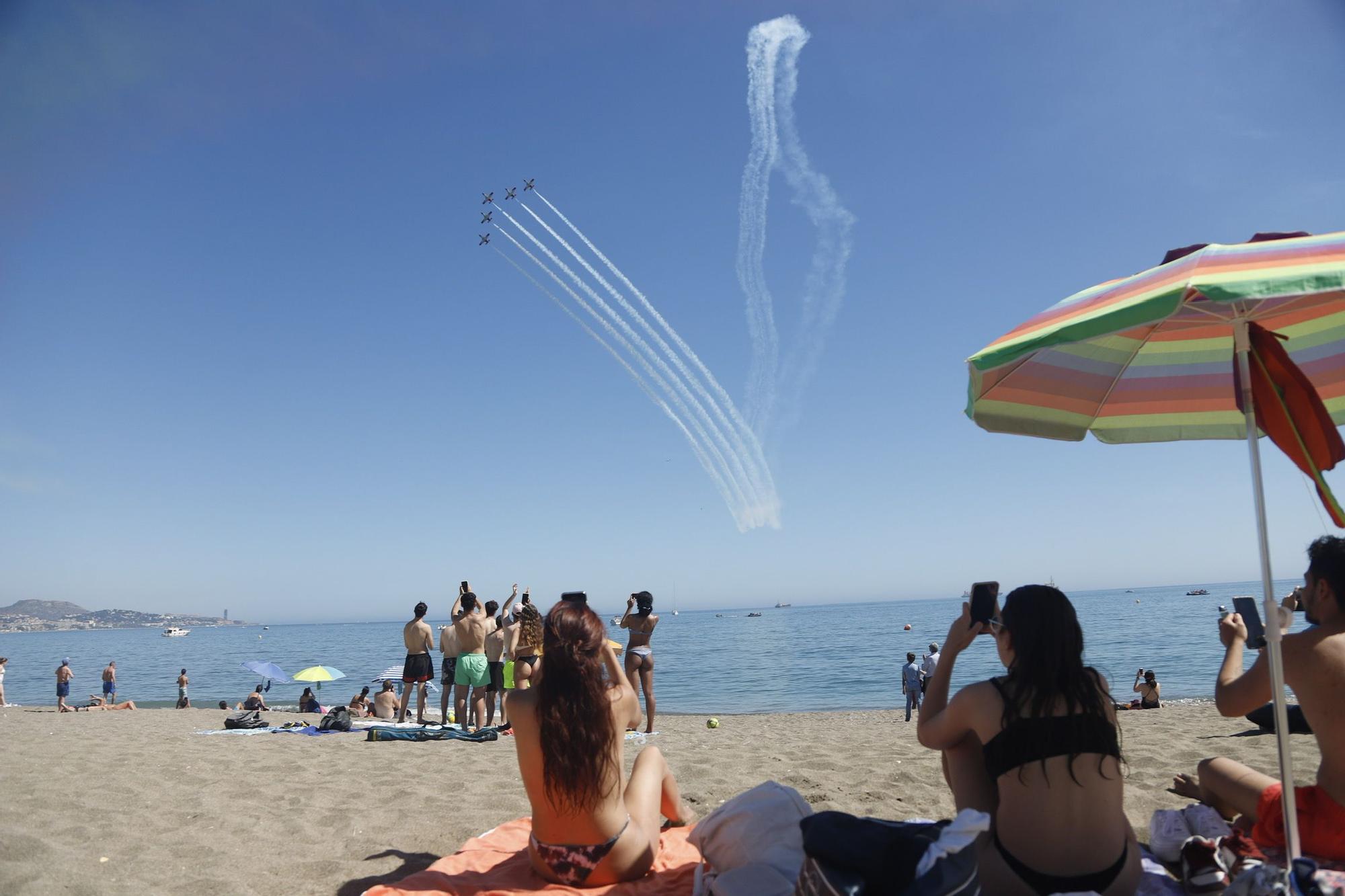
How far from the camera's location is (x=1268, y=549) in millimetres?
2768

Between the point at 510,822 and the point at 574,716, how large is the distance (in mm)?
1489

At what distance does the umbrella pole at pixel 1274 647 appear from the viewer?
2.58 metres

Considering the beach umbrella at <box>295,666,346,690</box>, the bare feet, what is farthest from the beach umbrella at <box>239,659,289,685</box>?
the bare feet

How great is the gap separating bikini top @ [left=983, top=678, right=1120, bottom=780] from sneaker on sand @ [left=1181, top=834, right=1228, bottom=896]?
0.68 m

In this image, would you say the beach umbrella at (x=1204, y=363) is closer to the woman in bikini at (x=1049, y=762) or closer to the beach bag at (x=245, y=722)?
the woman in bikini at (x=1049, y=762)

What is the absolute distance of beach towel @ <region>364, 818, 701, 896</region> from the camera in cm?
320

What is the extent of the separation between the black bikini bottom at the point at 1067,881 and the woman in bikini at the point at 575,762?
1.53m

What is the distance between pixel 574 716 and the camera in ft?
10.5

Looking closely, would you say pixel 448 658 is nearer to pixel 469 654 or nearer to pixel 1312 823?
pixel 469 654

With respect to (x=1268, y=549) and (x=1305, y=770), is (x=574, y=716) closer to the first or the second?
(x=1268, y=549)

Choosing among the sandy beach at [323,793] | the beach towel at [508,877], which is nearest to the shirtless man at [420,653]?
the sandy beach at [323,793]

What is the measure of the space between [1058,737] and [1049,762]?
0.09 metres

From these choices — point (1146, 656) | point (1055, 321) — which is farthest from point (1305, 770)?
point (1146, 656)

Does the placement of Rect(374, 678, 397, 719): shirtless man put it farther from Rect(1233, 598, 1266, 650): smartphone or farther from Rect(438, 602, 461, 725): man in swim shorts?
Rect(1233, 598, 1266, 650): smartphone
